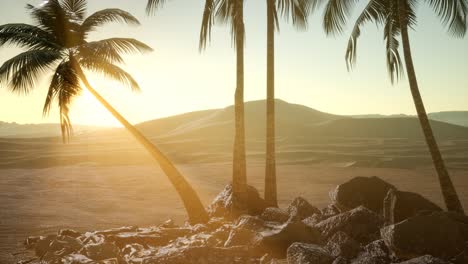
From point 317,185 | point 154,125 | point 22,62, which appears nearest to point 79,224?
point 22,62

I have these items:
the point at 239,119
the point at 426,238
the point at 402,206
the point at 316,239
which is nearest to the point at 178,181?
the point at 239,119

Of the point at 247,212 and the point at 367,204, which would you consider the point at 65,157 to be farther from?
the point at 367,204

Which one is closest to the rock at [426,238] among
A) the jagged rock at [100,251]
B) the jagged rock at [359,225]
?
the jagged rock at [359,225]

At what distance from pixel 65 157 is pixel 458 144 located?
5069cm

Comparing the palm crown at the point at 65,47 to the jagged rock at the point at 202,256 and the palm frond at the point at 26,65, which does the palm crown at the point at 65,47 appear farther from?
the jagged rock at the point at 202,256

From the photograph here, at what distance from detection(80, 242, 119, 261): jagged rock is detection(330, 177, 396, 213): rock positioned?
5.62 meters

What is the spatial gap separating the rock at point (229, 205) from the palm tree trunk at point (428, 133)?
4.99m

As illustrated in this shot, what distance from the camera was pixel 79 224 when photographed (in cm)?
1228

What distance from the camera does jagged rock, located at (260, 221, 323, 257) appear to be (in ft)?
25.7

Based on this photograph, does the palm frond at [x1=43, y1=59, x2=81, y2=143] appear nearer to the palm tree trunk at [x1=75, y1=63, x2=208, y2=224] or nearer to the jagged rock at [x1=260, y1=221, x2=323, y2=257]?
the palm tree trunk at [x1=75, y1=63, x2=208, y2=224]

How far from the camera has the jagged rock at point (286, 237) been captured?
784 cm

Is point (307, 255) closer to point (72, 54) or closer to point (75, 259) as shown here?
point (75, 259)

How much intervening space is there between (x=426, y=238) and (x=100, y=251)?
250 inches

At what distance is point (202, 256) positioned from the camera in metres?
7.36
